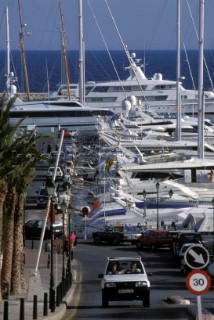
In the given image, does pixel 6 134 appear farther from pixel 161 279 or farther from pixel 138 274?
pixel 161 279

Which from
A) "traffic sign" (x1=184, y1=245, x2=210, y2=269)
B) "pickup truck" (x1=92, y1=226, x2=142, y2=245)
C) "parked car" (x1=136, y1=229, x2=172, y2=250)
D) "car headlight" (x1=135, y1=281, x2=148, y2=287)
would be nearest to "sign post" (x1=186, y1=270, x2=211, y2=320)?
"traffic sign" (x1=184, y1=245, x2=210, y2=269)

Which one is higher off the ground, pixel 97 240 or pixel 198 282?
pixel 97 240

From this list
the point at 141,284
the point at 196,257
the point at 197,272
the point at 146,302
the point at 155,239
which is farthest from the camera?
the point at 155,239

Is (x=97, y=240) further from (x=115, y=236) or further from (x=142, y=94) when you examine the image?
(x=142, y=94)

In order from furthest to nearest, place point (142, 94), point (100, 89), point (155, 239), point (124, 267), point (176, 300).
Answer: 1. point (100, 89)
2. point (142, 94)
3. point (155, 239)
4. point (124, 267)
5. point (176, 300)

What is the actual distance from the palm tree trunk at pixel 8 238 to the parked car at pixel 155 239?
19.2 meters

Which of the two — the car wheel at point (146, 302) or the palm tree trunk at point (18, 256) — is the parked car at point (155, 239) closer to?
the palm tree trunk at point (18, 256)

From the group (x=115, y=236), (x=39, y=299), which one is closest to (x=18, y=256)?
(x=39, y=299)

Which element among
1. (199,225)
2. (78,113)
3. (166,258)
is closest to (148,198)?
(199,225)

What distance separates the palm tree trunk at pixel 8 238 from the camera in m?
35.0

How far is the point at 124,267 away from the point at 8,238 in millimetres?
4235

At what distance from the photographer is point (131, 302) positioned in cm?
3366

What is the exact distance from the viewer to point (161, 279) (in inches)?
1626

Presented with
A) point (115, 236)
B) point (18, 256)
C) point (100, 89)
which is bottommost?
point (18, 256)
